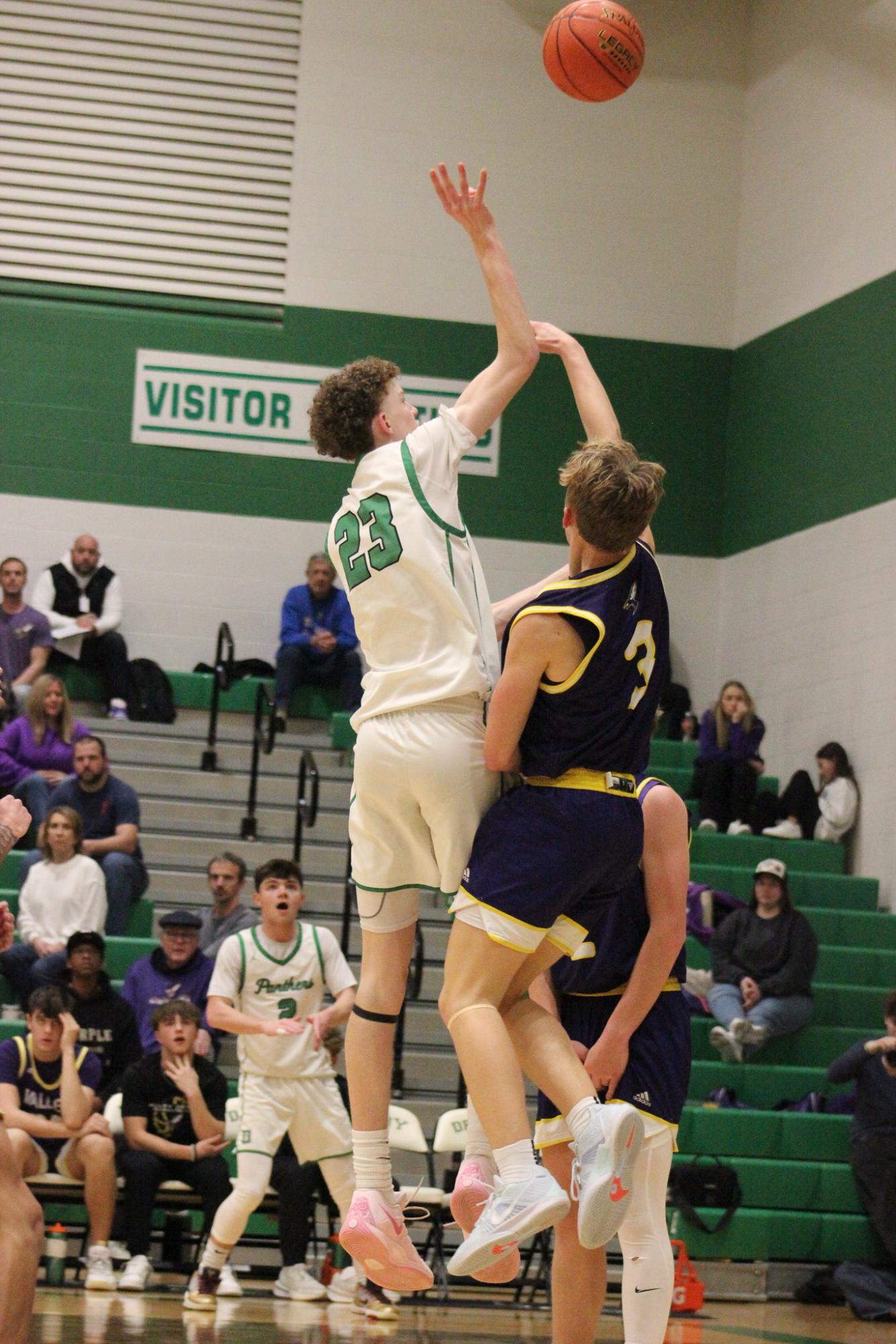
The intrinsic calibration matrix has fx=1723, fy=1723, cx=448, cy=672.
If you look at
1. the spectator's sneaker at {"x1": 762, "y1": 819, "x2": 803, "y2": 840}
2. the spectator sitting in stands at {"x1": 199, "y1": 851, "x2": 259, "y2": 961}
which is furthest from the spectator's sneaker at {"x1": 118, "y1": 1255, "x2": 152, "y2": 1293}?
the spectator's sneaker at {"x1": 762, "y1": 819, "x2": 803, "y2": 840}

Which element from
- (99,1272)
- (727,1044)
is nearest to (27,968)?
(99,1272)

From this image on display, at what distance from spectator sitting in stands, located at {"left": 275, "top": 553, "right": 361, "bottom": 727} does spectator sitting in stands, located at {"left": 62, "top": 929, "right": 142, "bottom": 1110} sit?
14.4 ft

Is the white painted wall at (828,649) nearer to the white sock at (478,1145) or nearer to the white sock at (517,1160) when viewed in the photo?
the white sock at (478,1145)

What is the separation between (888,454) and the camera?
1282 centimetres

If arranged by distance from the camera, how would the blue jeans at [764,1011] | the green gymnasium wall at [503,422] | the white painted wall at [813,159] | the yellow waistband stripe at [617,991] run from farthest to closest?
the green gymnasium wall at [503,422], the white painted wall at [813,159], the blue jeans at [764,1011], the yellow waistband stripe at [617,991]

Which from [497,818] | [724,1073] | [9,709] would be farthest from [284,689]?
[497,818]

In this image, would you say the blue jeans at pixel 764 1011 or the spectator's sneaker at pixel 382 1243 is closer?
the spectator's sneaker at pixel 382 1243

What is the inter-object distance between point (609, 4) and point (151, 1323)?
540cm

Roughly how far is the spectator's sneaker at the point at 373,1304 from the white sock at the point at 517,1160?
3955 mm

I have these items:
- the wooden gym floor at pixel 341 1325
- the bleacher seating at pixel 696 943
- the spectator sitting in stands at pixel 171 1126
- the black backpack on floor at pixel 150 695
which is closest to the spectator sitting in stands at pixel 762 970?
the bleacher seating at pixel 696 943

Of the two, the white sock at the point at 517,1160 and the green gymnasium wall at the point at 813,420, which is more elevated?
the green gymnasium wall at the point at 813,420

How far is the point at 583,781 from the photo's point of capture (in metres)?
4.21

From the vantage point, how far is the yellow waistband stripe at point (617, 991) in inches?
187

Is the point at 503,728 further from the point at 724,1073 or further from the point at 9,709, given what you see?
the point at 9,709
